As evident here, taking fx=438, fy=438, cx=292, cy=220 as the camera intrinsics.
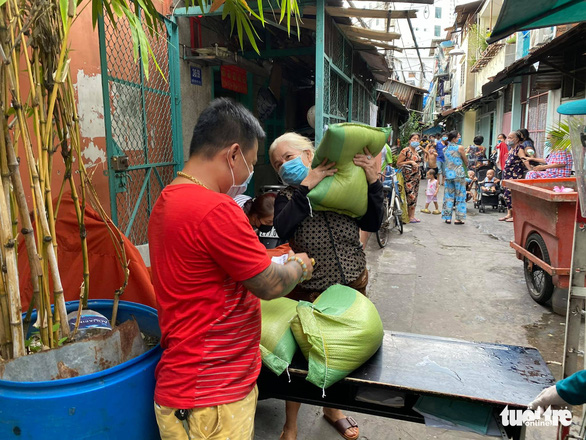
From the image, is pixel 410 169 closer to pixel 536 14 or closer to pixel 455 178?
pixel 455 178

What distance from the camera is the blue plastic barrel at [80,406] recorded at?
1.23m

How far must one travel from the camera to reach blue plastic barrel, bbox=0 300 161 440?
1.23m

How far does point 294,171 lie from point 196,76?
10.8 feet

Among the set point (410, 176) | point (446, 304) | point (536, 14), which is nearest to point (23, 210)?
point (536, 14)

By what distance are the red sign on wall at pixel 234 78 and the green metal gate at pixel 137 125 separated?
1.19m

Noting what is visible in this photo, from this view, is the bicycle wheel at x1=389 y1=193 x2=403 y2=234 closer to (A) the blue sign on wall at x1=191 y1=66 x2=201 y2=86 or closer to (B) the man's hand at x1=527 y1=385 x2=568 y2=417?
(A) the blue sign on wall at x1=191 y1=66 x2=201 y2=86

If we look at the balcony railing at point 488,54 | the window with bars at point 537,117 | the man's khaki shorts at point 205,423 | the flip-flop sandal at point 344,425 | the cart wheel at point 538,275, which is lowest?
the flip-flop sandal at point 344,425

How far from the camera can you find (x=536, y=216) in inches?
167

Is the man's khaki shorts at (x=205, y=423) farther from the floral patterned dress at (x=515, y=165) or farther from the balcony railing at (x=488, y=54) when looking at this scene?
the balcony railing at (x=488, y=54)

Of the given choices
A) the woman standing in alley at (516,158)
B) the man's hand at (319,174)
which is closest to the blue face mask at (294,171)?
the man's hand at (319,174)

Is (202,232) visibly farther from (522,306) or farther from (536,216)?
(522,306)

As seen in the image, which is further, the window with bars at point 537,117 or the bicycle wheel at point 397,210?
the window with bars at point 537,117

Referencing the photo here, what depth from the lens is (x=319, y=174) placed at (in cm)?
221

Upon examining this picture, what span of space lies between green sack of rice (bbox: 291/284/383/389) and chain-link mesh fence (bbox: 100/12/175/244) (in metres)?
2.27
